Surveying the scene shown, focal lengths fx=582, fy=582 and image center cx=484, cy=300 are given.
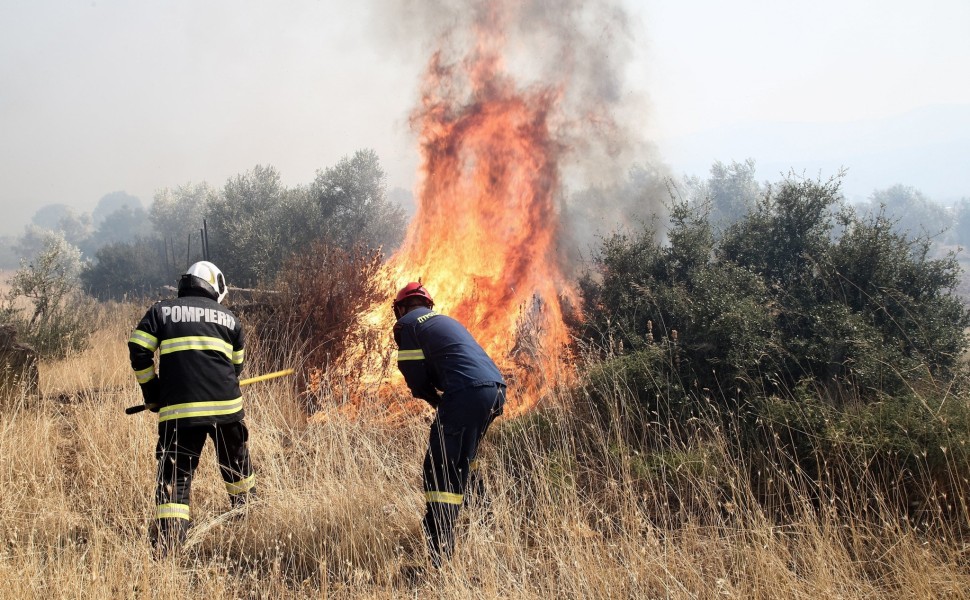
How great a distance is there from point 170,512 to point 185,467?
314mm

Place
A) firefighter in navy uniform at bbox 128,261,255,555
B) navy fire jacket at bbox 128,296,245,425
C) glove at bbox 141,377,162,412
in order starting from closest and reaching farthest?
firefighter in navy uniform at bbox 128,261,255,555
navy fire jacket at bbox 128,296,245,425
glove at bbox 141,377,162,412

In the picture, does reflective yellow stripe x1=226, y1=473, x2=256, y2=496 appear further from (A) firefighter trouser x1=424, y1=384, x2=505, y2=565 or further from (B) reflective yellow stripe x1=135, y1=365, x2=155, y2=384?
(A) firefighter trouser x1=424, y1=384, x2=505, y2=565

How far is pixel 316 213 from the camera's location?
27500mm

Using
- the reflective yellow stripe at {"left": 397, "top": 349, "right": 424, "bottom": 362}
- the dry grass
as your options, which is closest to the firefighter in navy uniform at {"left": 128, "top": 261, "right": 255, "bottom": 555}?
the dry grass

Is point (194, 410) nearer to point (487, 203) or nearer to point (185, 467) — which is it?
point (185, 467)

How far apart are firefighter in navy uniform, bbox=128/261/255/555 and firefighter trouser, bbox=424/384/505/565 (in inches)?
62.6

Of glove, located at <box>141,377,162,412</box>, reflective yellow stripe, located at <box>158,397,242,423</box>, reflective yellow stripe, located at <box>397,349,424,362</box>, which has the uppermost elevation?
reflective yellow stripe, located at <box>397,349,424,362</box>

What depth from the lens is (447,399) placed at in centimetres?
391

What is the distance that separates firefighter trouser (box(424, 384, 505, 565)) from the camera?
3.73m

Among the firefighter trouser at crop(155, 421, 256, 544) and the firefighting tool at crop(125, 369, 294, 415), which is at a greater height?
the firefighting tool at crop(125, 369, 294, 415)

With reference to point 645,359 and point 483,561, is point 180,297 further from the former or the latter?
point 645,359

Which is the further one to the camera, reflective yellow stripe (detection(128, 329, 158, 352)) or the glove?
the glove

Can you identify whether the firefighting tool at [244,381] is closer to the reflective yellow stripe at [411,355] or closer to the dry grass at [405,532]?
the dry grass at [405,532]

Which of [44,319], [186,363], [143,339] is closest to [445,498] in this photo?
[186,363]
